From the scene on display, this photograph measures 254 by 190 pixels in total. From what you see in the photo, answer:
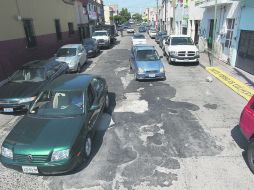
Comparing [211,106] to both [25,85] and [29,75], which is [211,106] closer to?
[25,85]

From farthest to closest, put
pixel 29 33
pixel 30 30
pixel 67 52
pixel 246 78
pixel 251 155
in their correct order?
pixel 30 30 → pixel 29 33 → pixel 67 52 → pixel 246 78 → pixel 251 155

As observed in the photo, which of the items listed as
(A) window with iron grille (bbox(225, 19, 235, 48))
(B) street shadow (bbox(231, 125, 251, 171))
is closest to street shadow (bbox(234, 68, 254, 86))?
(A) window with iron grille (bbox(225, 19, 235, 48))

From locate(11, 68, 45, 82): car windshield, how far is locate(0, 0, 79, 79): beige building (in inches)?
139

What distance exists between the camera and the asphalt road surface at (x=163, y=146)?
16.8 ft

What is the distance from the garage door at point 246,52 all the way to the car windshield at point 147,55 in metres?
5.59

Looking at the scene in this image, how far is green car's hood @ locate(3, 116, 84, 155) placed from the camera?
4973 millimetres

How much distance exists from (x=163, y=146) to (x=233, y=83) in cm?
730

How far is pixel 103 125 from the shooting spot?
25.4 feet

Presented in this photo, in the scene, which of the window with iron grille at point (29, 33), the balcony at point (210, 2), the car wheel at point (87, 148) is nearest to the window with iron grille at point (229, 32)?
the balcony at point (210, 2)

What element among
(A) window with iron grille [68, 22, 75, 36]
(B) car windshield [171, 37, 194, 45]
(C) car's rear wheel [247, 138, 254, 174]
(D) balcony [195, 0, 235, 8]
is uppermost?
(D) balcony [195, 0, 235, 8]

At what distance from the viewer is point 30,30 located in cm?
1702

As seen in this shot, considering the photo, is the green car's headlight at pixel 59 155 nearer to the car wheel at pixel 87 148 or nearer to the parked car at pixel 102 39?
the car wheel at pixel 87 148

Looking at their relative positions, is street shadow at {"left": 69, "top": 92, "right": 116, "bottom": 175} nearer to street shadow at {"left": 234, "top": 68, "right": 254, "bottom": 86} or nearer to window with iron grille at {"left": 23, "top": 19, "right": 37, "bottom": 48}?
street shadow at {"left": 234, "top": 68, "right": 254, "bottom": 86}

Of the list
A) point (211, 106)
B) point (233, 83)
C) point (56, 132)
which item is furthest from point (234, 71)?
point (56, 132)
